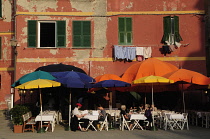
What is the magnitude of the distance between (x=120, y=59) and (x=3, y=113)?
24.9 ft

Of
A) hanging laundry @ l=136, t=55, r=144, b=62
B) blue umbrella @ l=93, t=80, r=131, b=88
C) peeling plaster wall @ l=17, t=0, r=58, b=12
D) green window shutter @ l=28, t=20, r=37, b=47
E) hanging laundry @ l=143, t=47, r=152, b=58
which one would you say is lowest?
blue umbrella @ l=93, t=80, r=131, b=88

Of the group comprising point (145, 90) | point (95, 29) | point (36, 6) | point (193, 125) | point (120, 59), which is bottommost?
point (193, 125)

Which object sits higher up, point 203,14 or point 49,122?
point 203,14

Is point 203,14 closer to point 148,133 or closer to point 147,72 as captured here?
point 147,72

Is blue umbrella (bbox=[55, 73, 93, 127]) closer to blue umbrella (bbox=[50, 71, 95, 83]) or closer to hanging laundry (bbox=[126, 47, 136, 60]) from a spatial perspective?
blue umbrella (bbox=[50, 71, 95, 83])

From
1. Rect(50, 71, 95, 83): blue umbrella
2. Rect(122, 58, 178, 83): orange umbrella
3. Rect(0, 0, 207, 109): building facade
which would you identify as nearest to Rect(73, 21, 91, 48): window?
Rect(0, 0, 207, 109): building facade

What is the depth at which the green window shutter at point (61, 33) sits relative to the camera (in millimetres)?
20281

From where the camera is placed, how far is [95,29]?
2055cm

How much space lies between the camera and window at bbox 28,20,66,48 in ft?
66.0

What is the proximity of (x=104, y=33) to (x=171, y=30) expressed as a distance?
394cm

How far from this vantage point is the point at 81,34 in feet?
66.9

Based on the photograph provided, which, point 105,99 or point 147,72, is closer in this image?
point 147,72

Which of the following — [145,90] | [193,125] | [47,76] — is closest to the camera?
[47,76]

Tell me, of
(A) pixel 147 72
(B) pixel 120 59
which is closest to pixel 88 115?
(A) pixel 147 72
